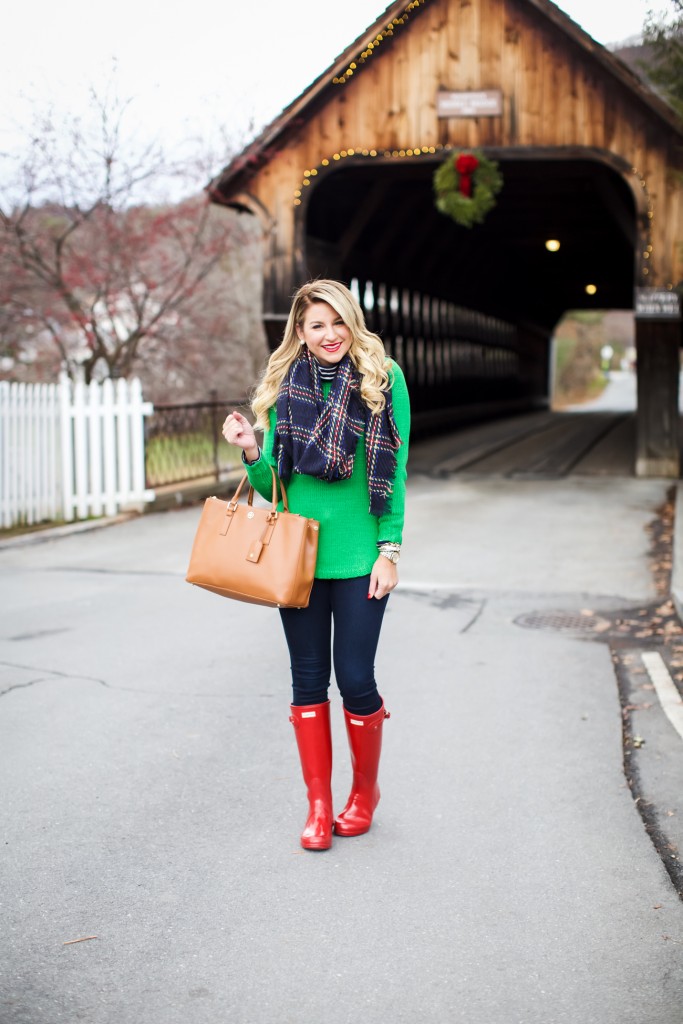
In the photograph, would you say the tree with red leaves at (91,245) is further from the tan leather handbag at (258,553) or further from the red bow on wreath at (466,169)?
the tan leather handbag at (258,553)

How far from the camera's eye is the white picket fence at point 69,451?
1197 cm

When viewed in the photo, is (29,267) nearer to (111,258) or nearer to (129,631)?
(111,258)

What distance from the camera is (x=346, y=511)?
12.1 ft

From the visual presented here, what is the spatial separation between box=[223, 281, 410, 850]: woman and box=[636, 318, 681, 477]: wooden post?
1346 centimetres

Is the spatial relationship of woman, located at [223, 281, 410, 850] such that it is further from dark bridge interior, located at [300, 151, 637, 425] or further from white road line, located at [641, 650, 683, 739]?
dark bridge interior, located at [300, 151, 637, 425]

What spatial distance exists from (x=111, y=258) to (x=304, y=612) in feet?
42.0

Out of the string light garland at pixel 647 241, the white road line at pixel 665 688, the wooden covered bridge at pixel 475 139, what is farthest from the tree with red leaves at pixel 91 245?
the white road line at pixel 665 688

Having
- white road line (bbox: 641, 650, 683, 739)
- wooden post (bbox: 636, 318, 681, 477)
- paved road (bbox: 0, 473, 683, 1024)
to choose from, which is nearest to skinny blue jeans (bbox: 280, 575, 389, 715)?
paved road (bbox: 0, 473, 683, 1024)

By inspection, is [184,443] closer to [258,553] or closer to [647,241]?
[647,241]

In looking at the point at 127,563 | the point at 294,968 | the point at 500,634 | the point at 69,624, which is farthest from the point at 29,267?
the point at 294,968

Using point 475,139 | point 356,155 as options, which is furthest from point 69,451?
point 475,139

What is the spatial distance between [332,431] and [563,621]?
14.0ft

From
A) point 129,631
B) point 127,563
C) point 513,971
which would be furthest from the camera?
point 127,563

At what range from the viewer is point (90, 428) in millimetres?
12328
